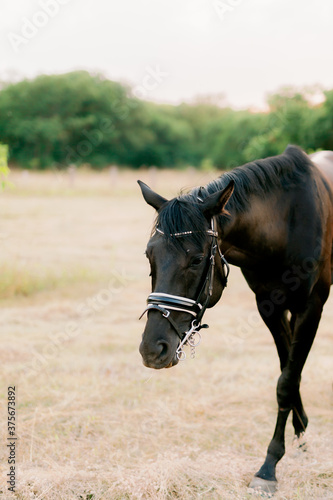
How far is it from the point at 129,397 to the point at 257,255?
2.13 m

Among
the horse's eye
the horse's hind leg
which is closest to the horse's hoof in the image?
the horse's hind leg

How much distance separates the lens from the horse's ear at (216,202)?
7.84 ft

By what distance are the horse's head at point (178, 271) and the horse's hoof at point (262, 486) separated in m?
1.27

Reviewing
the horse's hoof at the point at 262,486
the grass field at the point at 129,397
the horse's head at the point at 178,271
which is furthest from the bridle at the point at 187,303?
the horse's hoof at the point at 262,486

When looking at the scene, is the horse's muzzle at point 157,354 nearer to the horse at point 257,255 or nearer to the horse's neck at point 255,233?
the horse at point 257,255

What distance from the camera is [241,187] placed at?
9.40ft

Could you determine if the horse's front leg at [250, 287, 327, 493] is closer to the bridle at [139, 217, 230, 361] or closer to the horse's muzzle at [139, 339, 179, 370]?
the bridle at [139, 217, 230, 361]

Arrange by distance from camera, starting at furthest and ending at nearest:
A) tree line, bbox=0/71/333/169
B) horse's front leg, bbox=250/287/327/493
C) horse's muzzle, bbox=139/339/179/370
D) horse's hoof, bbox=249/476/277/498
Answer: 1. tree line, bbox=0/71/333/169
2. horse's front leg, bbox=250/287/327/493
3. horse's hoof, bbox=249/476/277/498
4. horse's muzzle, bbox=139/339/179/370

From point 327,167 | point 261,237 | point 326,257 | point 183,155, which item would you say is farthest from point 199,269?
point 183,155

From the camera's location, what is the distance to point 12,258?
838 centimetres

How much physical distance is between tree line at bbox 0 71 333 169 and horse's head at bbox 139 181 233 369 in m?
13.7

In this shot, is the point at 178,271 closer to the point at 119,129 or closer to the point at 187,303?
the point at 187,303

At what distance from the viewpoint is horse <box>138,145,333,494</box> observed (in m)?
2.32

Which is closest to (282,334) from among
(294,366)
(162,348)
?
(294,366)
